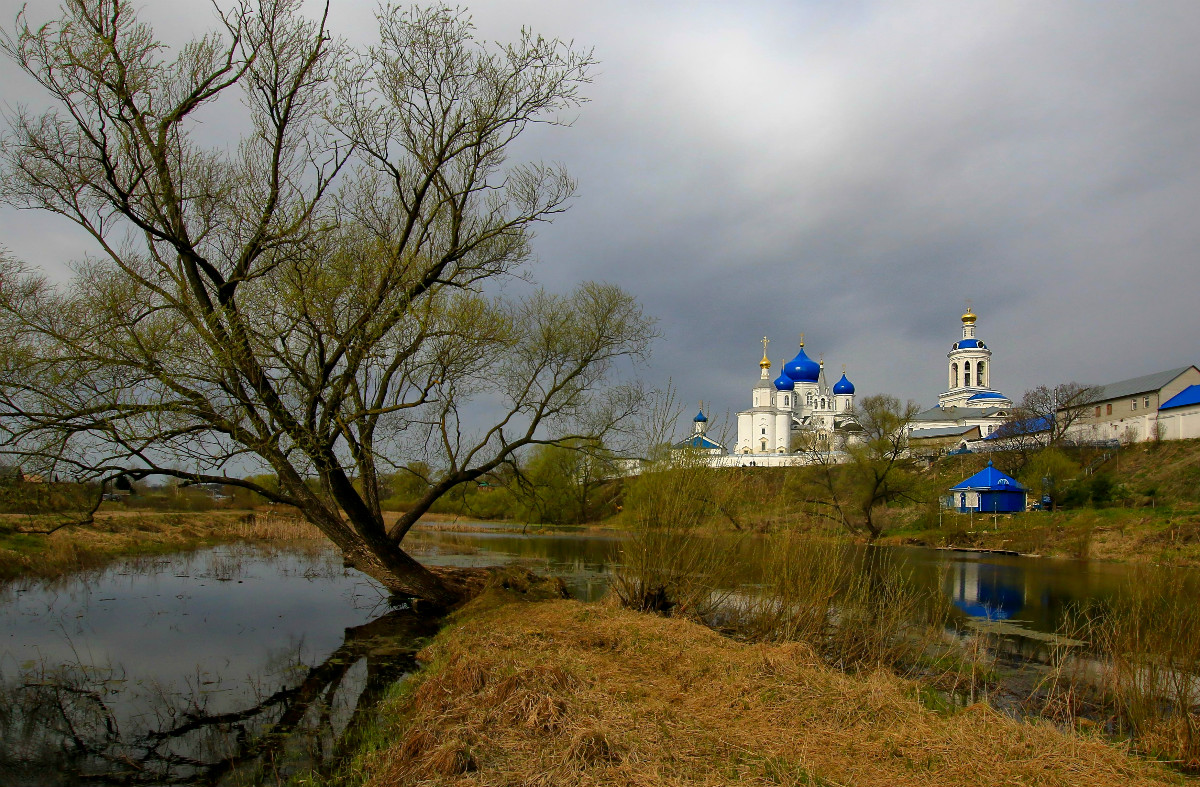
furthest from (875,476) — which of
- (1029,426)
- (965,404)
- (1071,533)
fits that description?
(965,404)

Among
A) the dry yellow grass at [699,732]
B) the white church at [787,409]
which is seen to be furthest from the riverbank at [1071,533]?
the white church at [787,409]

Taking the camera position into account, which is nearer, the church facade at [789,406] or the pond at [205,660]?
the pond at [205,660]

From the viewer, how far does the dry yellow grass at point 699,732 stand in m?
5.13

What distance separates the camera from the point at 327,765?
6609 mm

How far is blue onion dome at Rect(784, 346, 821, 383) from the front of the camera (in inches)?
3585

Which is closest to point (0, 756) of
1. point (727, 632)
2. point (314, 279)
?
point (314, 279)

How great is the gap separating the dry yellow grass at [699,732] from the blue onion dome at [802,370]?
84944 mm

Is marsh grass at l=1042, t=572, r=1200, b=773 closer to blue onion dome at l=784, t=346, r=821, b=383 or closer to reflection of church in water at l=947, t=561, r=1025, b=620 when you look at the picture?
reflection of church in water at l=947, t=561, r=1025, b=620

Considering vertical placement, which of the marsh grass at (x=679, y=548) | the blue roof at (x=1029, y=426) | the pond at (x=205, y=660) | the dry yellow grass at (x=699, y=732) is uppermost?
the blue roof at (x=1029, y=426)

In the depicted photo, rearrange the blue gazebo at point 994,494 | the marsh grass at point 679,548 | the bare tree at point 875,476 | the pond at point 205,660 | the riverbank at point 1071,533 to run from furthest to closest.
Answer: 1. the blue gazebo at point 994,494
2. the bare tree at point 875,476
3. the riverbank at point 1071,533
4. the marsh grass at point 679,548
5. the pond at point 205,660

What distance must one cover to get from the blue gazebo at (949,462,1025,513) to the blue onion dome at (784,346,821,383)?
4409 cm

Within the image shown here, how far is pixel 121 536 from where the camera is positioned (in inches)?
936

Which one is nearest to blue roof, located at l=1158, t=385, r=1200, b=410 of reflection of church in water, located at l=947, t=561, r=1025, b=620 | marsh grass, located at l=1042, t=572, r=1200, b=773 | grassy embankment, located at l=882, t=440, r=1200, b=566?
grassy embankment, located at l=882, t=440, r=1200, b=566

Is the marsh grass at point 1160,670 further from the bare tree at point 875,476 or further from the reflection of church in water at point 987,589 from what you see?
the bare tree at point 875,476
